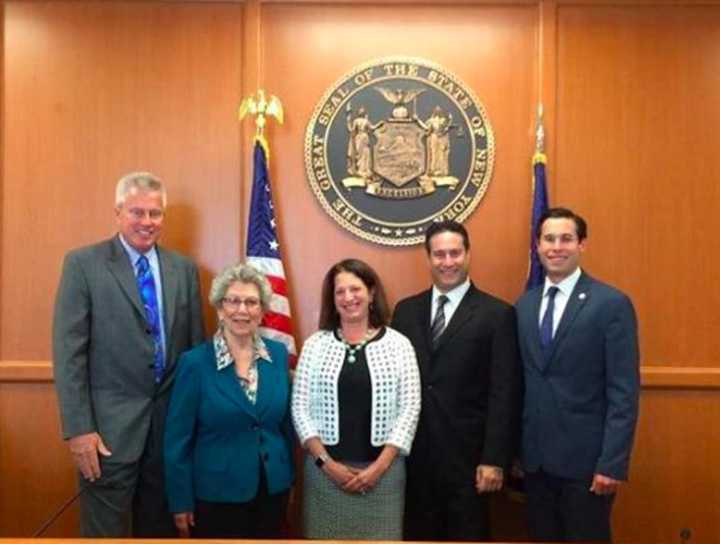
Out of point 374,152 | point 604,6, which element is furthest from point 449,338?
point 604,6

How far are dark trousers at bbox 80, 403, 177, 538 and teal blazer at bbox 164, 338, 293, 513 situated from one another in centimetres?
24

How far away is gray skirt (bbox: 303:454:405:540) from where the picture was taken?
2.73m

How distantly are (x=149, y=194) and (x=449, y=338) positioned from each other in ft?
4.11

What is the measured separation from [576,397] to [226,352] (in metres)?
1.24

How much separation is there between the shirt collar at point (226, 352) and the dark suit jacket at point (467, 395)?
585 mm

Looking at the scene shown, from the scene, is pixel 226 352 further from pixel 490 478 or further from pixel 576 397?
pixel 576 397

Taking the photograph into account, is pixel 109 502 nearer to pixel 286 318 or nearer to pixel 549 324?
pixel 286 318

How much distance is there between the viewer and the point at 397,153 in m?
3.53

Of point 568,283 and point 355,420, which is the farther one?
point 568,283

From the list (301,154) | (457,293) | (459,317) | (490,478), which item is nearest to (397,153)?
(301,154)

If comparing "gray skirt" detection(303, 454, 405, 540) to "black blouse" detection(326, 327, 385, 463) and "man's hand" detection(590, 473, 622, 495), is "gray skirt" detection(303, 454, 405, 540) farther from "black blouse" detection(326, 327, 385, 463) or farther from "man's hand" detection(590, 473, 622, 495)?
"man's hand" detection(590, 473, 622, 495)

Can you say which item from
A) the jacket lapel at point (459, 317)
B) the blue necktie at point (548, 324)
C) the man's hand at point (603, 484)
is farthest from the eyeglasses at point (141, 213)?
the man's hand at point (603, 484)

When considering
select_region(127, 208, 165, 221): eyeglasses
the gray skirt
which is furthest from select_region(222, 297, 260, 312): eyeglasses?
the gray skirt

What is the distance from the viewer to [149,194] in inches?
116
